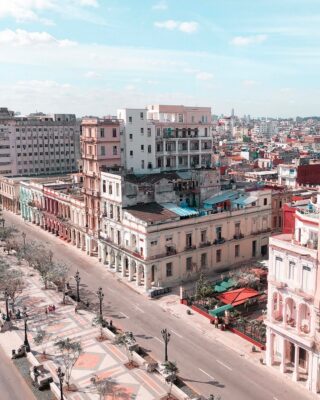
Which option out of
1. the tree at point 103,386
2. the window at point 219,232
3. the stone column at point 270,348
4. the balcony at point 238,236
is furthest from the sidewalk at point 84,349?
the balcony at point 238,236

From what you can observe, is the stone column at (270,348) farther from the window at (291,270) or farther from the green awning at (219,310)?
the green awning at (219,310)

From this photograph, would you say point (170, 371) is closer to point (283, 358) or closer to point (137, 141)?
point (283, 358)

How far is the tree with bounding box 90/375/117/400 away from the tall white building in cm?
11155

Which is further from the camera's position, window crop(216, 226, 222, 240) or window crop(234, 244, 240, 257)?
window crop(234, 244, 240, 257)

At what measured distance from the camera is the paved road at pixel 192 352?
40.6m

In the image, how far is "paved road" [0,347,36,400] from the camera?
4003cm

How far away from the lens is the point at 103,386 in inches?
1460

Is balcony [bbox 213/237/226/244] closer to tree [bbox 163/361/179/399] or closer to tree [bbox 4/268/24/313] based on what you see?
tree [bbox 4/268/24/313]

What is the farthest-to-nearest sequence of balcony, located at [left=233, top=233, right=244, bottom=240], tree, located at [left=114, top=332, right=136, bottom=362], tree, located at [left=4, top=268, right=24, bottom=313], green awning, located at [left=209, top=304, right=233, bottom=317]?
balcony, located at [left=233, top=233, right=244, bottom=240]
tree, located at [left=4, top=268, right=24, bottom=313]
green awning, located at [left=209, top=304, right=233, bottom=317]
tree, located at [left=114, top=332, right=136, bottom=362]

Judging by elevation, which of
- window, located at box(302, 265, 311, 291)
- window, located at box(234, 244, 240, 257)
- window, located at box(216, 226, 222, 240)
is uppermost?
window, located at box(302, 265, 311, 291)

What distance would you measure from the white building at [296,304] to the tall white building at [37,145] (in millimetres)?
115737

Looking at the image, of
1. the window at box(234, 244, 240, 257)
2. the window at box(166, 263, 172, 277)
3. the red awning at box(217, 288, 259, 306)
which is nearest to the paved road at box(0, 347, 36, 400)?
the red awning at box(217, 288, 259, 306)

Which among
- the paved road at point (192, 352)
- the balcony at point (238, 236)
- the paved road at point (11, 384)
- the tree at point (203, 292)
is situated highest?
the balcony at point (238, 236)

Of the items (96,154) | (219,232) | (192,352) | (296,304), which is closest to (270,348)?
(296,304)
